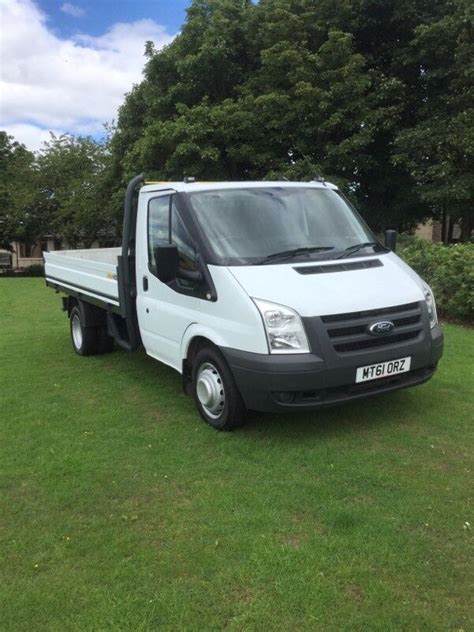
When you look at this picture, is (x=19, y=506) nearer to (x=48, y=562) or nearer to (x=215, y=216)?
(x=48, y=562)

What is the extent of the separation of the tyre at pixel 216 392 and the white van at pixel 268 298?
1 centimetres

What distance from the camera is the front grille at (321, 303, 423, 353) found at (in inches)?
170

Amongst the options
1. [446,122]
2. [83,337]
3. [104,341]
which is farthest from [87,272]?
[446,122]

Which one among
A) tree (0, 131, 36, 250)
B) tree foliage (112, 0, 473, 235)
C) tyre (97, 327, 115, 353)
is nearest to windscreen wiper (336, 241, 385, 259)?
tyre (97, 327, 115, 353)

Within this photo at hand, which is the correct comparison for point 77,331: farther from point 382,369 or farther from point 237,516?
point 237,516

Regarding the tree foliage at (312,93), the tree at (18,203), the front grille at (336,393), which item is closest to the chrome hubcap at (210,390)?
the front grille at (336,393)

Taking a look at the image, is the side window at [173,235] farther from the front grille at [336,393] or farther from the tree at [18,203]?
the tree at [18,203]

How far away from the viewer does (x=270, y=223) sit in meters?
5.08

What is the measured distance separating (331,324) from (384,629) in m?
2.20

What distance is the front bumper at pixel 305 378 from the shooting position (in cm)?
423

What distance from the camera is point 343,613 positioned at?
2650 mm

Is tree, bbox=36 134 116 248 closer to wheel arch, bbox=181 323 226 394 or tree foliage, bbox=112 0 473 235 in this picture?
tree foliage, bbox=112 0 473 235

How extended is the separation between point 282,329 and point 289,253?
88cm

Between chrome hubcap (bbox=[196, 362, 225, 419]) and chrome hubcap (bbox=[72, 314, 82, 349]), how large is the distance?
3.65 metres
